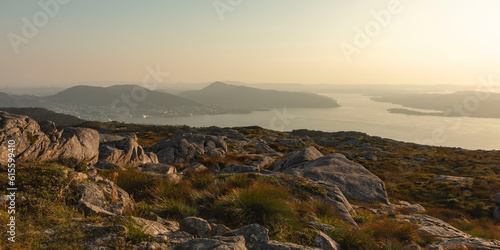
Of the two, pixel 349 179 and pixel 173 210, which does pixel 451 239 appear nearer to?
pixel 349 179

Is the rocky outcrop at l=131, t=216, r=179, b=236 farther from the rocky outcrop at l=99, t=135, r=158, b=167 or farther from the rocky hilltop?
the rocky outcrop at l=99, t=135, r=158, b=167

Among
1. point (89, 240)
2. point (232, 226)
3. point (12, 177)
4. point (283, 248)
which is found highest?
point (12, 177)

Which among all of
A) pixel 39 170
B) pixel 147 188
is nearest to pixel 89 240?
pixel 39 170

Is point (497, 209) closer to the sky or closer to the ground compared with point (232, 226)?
closer to the ground

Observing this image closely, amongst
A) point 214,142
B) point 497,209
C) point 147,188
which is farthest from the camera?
point 214,142

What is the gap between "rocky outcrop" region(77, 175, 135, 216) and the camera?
20.8ft

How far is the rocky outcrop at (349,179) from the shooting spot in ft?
56.9

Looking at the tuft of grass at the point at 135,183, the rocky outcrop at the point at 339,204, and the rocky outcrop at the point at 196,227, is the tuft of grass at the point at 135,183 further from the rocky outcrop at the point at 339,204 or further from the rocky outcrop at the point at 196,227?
the rocky outcrop at the point at 339,204

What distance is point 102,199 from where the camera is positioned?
731 cm

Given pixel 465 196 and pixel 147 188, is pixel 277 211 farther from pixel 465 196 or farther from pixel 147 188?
pixel 465 196

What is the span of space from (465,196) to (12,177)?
38.4m

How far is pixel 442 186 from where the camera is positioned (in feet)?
104

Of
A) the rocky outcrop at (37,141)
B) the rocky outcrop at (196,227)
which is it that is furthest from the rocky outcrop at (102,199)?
the rocky outcrop at (37,141)

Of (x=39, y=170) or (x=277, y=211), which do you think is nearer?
(x=39, y=170)
